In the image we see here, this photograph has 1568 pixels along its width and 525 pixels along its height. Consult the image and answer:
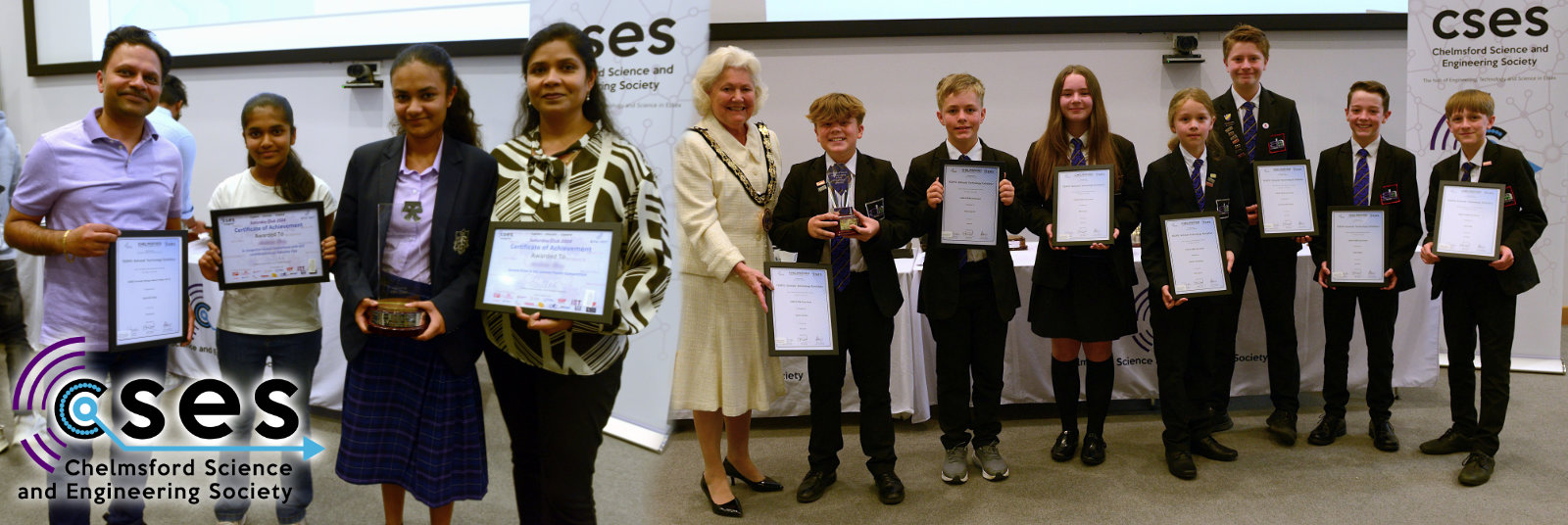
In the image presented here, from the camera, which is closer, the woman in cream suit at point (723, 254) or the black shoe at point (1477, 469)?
the woman in cream suit at point (723, 254)

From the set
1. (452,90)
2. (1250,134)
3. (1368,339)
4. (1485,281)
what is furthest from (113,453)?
(1485,281)

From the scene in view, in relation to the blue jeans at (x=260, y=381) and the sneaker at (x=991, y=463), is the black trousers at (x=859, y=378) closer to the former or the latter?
the sneaker at (x=991, y=463)

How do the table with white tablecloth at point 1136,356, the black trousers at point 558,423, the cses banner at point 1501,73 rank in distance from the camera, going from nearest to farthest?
1. the black trousers at point 558,423
2. the table with white tablecloth at point 1136,356
3. the cses banner at point 1501,73

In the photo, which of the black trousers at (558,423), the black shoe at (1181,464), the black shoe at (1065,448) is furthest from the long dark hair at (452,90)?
the black shoe at (1181,464)

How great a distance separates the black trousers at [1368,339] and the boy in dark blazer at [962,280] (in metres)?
1.46

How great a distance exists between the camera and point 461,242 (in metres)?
1.94

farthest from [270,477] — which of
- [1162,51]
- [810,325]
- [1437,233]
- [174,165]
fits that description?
[1162,51]

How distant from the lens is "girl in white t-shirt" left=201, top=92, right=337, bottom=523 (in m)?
2.45

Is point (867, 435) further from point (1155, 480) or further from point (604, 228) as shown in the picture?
point (604, 228)

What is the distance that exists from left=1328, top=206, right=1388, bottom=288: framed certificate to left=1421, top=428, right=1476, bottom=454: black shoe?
0.65 m

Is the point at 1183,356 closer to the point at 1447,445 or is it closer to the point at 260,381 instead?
the point at 1447,445

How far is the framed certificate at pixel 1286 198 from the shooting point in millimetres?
3283

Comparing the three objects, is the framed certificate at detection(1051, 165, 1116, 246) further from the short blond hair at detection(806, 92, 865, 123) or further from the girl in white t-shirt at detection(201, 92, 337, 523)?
the girl in white t-shirt at detection(201, 92, 337, 523)

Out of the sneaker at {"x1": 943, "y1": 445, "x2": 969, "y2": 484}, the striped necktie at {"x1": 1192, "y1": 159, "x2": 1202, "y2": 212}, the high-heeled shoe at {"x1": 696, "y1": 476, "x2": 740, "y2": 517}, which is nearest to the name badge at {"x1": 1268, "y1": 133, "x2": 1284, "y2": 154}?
the striped necktie at {"x1": 1192, "y1": 159, "x2": 1202, "y2": 212}
